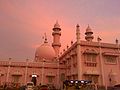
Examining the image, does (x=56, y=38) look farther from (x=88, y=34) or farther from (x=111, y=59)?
(x=111, y=59)

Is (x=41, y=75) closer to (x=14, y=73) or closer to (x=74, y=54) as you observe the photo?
(x=14, y=73)

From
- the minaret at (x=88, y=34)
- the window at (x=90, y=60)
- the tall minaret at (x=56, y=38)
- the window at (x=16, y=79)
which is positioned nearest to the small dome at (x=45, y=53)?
the tall minaret at (x=56, y=38)

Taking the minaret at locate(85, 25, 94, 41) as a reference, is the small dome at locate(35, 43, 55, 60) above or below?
below

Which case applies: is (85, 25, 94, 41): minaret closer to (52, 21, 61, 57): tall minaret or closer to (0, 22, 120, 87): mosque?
(52, 21, 61, 57): tall minaret

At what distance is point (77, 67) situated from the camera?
24438 millimetres

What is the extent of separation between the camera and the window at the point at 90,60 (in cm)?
2497

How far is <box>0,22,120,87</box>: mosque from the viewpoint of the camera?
81.2 feet

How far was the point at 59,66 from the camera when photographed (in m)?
29.6

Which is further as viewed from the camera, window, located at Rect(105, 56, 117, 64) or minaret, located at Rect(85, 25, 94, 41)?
minaret, located at Rect(85, 25, 94, 41)

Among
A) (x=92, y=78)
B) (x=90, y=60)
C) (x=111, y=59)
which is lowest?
(x=92, y=78)

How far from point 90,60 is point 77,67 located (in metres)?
2.29

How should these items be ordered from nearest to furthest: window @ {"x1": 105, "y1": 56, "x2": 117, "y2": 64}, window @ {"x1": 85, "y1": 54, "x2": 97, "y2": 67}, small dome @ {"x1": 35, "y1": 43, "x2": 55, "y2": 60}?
window @ {"x1": 85, "y1": 54, "x2": 97, "y2": 67}
window @ {"x1": 105, "y1": 56, "x2": 117, "y2": 64}
small dome @ {"x1": 35, "y1": 43, "x2": 55, "y2": 60}

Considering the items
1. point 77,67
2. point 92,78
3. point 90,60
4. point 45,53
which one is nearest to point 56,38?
point 45,53

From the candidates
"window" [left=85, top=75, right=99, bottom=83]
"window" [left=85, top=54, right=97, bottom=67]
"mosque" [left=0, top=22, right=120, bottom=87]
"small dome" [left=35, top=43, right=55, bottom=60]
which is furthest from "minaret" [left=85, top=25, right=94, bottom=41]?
"window" [left=85, top=75, right=99, bottom=83]
